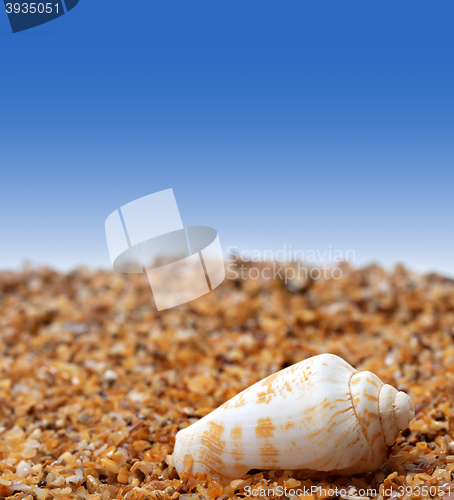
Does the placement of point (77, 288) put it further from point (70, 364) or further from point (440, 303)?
point (440, 303)

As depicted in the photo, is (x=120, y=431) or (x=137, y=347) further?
(x=137, y=347)

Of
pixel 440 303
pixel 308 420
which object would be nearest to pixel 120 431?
pixel 308 420

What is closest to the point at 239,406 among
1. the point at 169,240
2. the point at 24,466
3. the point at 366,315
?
the point at 24,466

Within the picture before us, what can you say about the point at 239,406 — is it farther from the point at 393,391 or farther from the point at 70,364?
the point at 70,364

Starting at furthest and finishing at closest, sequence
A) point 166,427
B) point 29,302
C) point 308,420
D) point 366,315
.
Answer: point 29,302
point 366,315
point 166,427
point 308,420

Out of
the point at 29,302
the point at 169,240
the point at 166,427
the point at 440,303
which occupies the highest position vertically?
the point at 169,240

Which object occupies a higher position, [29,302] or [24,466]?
[24,466]

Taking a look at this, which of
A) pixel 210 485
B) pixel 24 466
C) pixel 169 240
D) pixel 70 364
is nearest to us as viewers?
pixel 210 485
